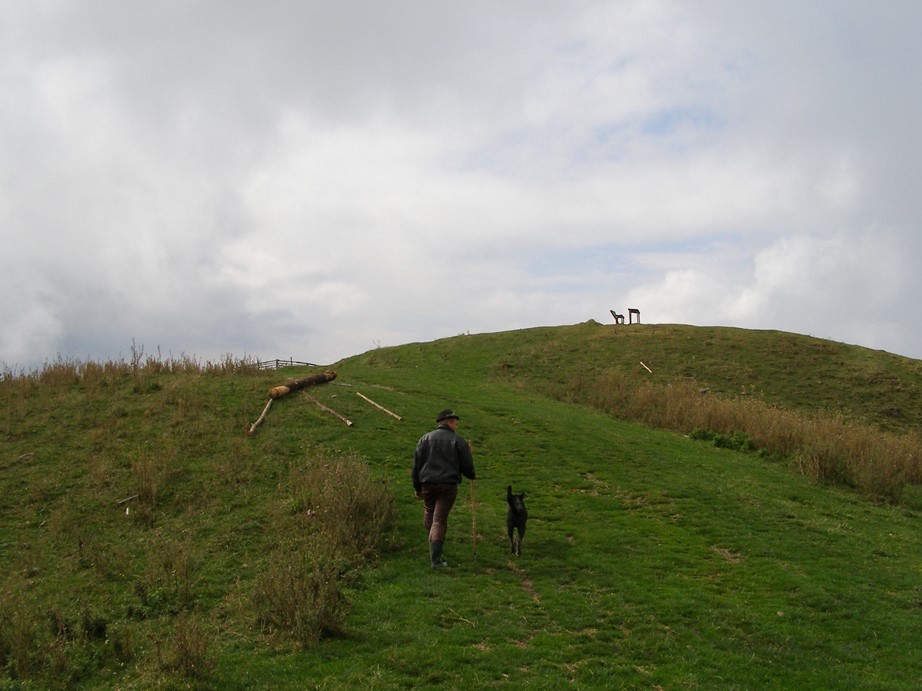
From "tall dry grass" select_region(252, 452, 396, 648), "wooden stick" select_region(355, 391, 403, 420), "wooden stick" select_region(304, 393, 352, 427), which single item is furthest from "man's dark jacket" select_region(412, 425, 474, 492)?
"wooden stick" select_region(355, 391, 403, 420)

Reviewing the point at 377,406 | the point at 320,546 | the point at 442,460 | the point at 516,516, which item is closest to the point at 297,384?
the point at 377,406

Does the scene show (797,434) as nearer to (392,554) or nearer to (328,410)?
(328,410)

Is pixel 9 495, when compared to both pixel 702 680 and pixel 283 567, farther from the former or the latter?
pixel 702 680

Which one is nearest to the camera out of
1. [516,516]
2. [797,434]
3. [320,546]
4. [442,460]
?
[442,460]

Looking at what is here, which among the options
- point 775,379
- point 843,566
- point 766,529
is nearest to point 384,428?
point 766,529

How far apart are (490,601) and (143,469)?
9.54 meters

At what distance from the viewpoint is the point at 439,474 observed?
41.0 feet

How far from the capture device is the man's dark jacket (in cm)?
1249

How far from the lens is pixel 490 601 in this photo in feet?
36.3

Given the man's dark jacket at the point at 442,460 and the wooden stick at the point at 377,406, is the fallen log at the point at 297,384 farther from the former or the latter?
the man's dark jacket at the point at 442,460

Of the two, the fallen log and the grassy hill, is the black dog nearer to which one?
the grassy hill

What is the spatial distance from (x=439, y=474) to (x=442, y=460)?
249mm

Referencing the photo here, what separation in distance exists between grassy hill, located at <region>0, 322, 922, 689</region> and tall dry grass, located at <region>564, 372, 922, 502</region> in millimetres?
660

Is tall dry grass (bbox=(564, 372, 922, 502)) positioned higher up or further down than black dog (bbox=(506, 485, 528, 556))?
higher up
